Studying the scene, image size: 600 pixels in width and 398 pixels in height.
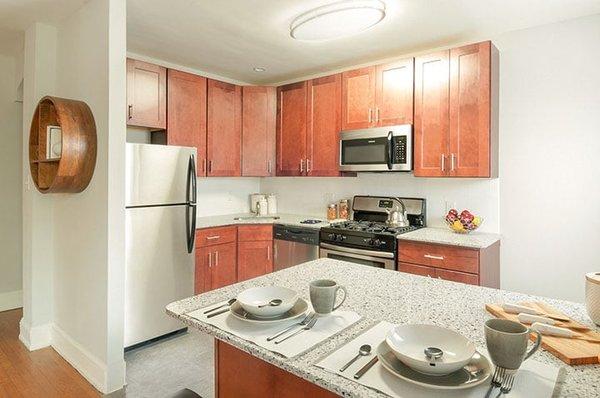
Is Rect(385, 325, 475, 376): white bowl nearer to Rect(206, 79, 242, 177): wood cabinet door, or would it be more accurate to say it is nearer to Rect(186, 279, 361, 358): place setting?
Rect(186, 279, 361, 358): place setting

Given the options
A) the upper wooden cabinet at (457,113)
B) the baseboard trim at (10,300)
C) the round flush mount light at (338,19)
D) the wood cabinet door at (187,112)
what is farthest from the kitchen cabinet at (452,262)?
the baseboard trim at (10,300)

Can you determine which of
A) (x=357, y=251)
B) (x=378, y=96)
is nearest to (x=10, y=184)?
(x=357, y=251)

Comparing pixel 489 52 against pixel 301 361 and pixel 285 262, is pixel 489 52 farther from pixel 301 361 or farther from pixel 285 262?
pixel 301 361

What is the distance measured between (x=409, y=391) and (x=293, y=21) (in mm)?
2555

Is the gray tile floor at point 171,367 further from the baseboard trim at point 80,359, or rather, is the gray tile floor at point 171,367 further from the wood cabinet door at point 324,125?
the wood cabinet door at point 324,125

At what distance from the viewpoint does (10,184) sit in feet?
12.6

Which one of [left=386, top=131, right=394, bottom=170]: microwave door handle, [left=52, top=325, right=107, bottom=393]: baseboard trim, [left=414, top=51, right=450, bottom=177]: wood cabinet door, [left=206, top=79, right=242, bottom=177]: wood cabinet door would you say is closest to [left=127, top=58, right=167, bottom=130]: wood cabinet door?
[left=206, top=79, right=242, bottom=177]: wood cabinet door

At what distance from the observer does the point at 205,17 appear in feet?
8.94

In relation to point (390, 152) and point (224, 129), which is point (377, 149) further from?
point (224, 129)

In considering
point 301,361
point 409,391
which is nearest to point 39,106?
point 301,361

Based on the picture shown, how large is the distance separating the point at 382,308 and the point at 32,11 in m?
3.04

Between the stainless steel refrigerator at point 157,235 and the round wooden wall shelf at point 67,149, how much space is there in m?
0.32

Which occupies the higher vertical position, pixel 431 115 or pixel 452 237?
pixel 431 115

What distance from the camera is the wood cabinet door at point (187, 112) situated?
3.50m
